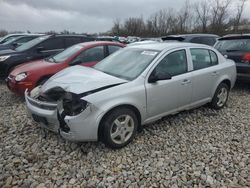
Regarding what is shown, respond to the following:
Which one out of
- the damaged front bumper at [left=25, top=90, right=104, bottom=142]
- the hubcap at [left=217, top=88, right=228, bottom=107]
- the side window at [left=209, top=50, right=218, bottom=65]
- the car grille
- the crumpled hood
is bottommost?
the hubcap at [left=217, top=88, right=228, bottom=107]

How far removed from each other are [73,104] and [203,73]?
266 centimetres

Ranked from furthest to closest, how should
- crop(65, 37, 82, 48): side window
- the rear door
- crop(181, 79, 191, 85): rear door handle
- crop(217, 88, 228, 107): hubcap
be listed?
crop(65, 37, 82, 48): side window < crop(217, 88, 228, 107): hubcap < the rear door < crop(181, 79, 191, 85): rear door handle

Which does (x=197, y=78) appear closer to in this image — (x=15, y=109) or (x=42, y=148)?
(x=42, y=148)

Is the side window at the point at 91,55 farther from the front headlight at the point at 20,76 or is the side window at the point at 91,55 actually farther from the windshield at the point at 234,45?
the windshield at the point at 234,45

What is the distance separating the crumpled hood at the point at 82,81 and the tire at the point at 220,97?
8.08 feet

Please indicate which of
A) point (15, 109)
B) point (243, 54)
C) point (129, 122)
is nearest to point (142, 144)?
point (129, 122)

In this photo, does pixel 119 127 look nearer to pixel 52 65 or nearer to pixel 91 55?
pixel 52 65

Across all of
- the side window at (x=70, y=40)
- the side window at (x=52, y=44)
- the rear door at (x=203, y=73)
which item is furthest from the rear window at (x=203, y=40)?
the side window at (x=52, y=44)

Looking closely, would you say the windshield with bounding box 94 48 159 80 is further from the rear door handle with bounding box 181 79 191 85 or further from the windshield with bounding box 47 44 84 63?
the windshield with bounding box 47 44 84 63

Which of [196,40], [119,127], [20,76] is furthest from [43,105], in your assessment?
[196,40]

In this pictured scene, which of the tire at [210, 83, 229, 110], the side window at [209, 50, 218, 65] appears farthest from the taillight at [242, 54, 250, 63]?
the side window at [209, 50, 218, 65]

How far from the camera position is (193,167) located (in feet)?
10.0

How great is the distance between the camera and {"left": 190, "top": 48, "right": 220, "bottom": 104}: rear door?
171 inches

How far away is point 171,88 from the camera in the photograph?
3.86 m
